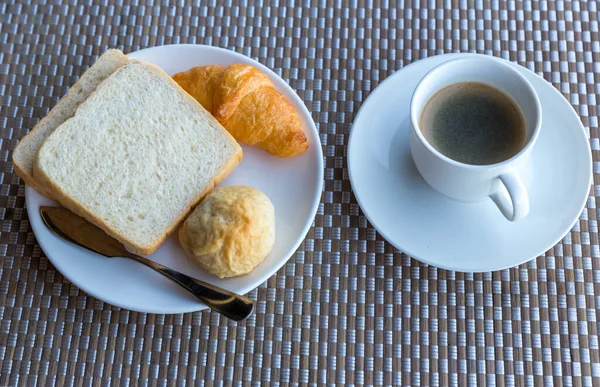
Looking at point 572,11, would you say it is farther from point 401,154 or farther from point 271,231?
point 271,231

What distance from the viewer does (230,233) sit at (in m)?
1.01

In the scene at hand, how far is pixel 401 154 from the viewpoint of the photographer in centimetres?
113

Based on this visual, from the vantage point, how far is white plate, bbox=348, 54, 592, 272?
104 centimetres

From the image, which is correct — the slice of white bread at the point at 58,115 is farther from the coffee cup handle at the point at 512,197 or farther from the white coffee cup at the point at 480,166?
the coffee cup handle at the point at 512,197

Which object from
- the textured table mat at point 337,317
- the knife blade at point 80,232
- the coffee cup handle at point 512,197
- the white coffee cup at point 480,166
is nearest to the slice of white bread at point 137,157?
the knife blade at point 80,232

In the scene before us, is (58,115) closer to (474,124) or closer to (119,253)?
(119,253)

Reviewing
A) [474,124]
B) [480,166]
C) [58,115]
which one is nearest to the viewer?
[480,166]

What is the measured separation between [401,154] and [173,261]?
48cm

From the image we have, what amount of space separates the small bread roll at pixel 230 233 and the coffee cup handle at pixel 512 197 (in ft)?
1.32

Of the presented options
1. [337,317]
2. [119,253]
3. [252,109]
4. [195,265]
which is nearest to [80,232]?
[119,253]

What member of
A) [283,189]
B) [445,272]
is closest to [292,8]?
[283,189]

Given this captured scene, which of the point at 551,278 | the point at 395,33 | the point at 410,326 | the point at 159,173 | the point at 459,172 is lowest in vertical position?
the point at 410,326

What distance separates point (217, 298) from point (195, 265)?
97 mm

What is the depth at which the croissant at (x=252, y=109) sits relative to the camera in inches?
44.5
